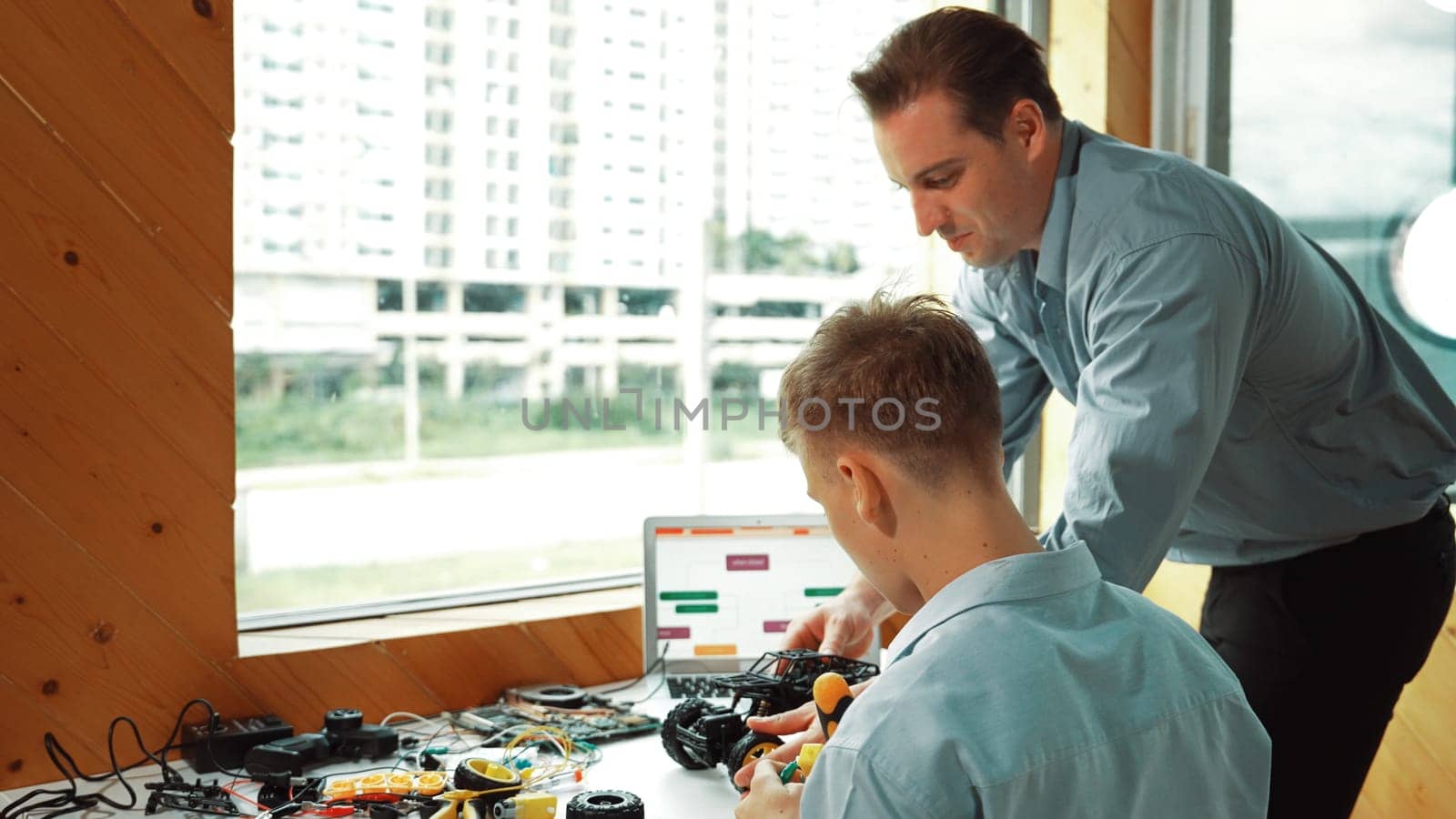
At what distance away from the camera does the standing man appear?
1.50 meters

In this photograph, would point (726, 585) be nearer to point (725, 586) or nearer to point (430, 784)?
point (725, 586)

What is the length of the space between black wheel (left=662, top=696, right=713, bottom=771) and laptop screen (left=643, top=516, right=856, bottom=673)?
50cm

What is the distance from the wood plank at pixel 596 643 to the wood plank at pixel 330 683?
234 millimetres

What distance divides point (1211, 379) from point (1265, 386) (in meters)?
0.25

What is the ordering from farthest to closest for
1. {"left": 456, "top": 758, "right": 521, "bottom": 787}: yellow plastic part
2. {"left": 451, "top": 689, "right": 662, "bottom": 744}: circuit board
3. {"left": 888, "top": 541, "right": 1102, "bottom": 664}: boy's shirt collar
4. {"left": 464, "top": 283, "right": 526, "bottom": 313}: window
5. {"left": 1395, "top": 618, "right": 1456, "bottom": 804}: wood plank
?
{"left": 464, "top": 283, "right": 526, "bottom": 313}: window, {"left": 1395, "top": 618, "right": 1456, "bottom": 804}: wood plank, {"left": 451, "top": 689, "right": 662, "bottom": 744}: circuit board, {"left": 456, "top": 758, "right": 521, "bottom": 787}: yellow plastic part, {"left": 888, "top": 541, "right": 1102, "bottom": 664}: boy's shirt collar

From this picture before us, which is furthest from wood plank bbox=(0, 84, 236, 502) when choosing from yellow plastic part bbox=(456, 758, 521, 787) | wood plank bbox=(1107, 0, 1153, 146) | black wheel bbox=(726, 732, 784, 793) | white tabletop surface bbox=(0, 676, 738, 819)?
wood plank bbox=(1107, 0, 1153, 146)

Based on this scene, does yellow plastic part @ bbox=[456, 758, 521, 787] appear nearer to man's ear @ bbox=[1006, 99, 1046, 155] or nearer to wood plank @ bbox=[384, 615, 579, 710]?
wood plank @ bbox=[384, 615, 579, 710]

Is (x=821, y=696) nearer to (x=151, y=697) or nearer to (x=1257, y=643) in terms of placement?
(x=1257, y=643)

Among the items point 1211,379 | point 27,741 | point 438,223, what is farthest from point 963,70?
point 27,741

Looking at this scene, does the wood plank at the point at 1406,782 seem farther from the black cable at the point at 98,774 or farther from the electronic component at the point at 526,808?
the black cable at the point at 98,774

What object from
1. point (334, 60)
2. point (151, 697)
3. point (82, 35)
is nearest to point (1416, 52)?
point (334, 60)

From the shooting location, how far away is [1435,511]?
5.54ft

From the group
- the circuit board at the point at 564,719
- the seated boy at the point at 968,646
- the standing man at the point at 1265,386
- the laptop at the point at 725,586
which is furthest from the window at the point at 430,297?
the seated boy at the point at 968,646

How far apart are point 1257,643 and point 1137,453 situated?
1.66ft
